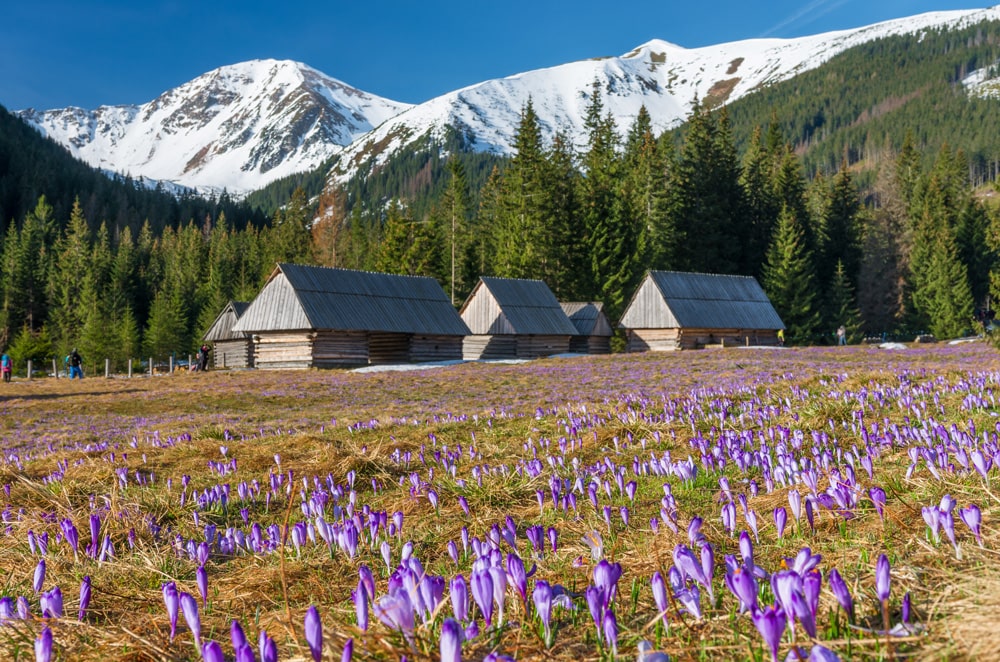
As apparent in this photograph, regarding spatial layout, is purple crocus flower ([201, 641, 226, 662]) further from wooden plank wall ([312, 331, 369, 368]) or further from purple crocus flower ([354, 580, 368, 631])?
wooden plank wall ([312, 331, 369, 368])

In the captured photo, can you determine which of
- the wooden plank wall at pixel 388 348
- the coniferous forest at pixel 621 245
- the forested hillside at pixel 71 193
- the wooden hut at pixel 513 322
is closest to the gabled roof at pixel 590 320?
the wooden hut at pixel 513 322

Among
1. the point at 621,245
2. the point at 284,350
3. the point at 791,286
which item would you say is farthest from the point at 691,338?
the point at 284,350

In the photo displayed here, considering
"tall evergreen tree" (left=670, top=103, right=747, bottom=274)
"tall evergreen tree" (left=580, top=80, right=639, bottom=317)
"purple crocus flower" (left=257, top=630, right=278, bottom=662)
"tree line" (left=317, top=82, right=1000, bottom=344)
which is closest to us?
"purple crocus flower" (left=257, top=630, right=278, bottom=662)

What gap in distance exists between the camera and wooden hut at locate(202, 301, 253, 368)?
185 feet

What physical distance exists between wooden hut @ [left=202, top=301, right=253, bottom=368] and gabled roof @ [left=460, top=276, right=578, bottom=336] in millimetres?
17905

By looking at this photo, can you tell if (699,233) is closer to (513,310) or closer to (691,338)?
(691,338)

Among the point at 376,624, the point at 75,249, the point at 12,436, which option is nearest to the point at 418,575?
the point at 376,624

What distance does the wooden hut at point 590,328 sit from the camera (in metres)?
54.4

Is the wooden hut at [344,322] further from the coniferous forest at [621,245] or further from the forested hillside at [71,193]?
the forested hillside at [71,193]

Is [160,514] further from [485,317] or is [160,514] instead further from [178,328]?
[178,328]

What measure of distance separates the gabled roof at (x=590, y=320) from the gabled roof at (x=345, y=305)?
463 inches

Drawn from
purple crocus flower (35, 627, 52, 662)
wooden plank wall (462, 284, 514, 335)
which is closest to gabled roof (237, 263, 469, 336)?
wooden plank wall (462, 284, 514, 335)

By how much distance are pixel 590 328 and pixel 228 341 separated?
28.7 m

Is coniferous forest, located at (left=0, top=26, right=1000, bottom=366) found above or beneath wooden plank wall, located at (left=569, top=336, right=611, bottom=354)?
above
